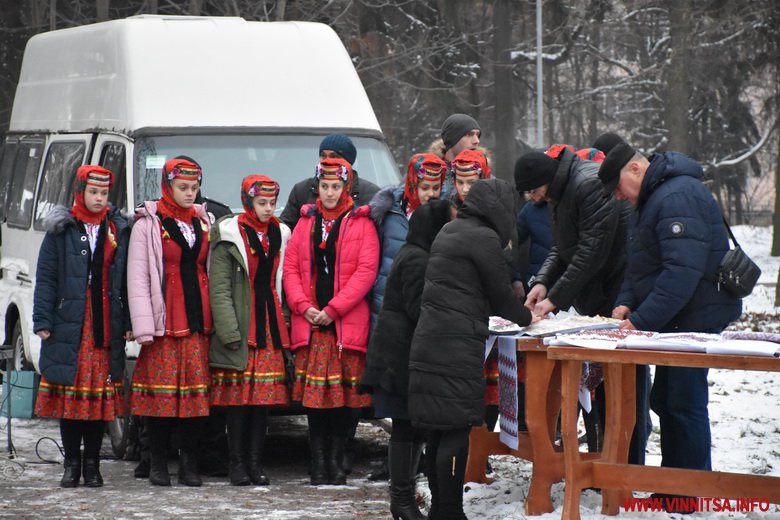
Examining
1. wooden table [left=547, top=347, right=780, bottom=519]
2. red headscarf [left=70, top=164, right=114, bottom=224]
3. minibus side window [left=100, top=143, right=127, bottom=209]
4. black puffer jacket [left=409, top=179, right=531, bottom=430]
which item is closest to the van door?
minibus side window [left=100, top=143, right=127, bottom=209]

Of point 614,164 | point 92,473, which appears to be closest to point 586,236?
point 614,164

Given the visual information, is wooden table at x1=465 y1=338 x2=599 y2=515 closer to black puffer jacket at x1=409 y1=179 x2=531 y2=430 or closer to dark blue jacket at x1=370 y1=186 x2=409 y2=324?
black puffer jacket at x1=409 y1=179 x2=531 y2=430

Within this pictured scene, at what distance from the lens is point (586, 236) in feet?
22.7

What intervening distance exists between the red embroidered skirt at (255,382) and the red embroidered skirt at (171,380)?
0.09 metres

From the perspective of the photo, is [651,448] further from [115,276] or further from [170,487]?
[115,276]

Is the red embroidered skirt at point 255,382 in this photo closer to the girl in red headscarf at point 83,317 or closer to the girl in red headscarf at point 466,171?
the girl in red headscarf at point 83,317

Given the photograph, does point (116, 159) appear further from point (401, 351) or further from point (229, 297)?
point (401, 351)

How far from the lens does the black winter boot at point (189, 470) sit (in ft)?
24.6

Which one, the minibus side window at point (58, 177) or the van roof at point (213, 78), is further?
the minibus side window at point (58, 177)

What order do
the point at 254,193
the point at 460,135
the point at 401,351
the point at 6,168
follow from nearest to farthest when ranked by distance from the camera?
the point at 401,351 < the point at 254,193 < the point at 460,135 < the point at 6,168

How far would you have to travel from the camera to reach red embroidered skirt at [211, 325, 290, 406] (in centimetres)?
745

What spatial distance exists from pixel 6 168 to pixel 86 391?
464cm

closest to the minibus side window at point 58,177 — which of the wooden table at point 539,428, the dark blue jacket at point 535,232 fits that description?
the dark blue jacket at point 535,232

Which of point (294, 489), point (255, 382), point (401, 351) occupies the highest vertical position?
point (401, 351)
